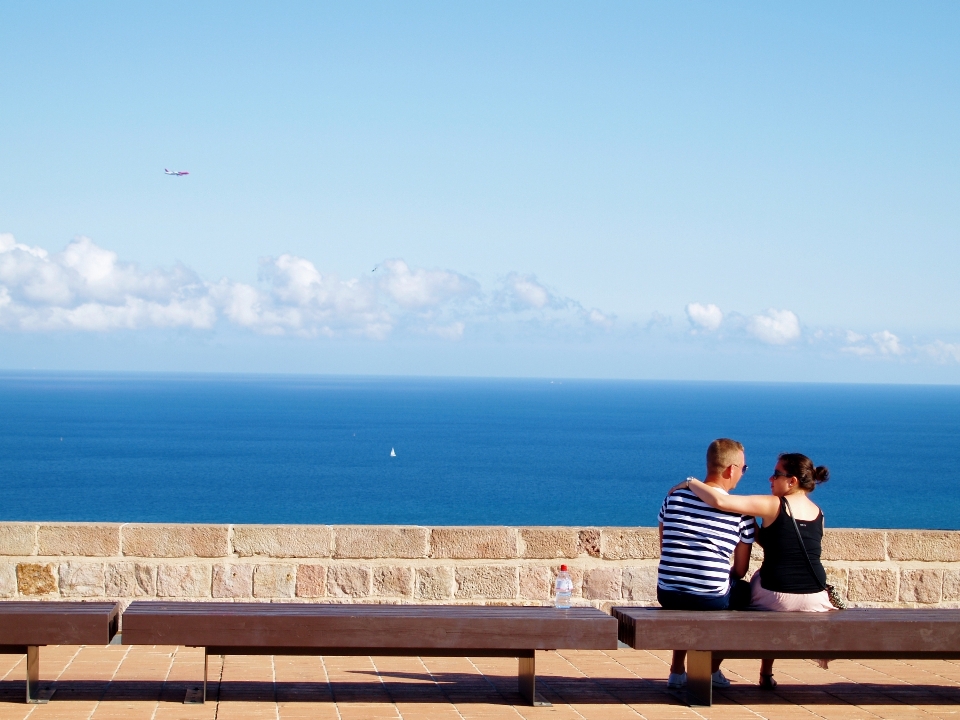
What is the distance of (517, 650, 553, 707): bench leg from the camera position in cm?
489

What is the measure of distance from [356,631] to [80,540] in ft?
7.66

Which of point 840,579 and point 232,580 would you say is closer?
point 232,580

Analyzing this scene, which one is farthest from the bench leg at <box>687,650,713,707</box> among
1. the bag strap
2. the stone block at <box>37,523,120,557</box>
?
the stone block at <box>37,523,120,557</box>

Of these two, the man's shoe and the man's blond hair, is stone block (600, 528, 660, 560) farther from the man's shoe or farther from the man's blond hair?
the man's blond hair

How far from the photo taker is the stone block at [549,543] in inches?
258

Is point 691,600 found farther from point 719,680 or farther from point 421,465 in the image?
point 421,465

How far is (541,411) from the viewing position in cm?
15012

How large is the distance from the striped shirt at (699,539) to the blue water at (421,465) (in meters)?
44.1

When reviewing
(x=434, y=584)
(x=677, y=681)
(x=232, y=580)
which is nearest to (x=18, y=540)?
(x=232, y=580)

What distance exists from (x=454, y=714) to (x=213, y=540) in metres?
2.24

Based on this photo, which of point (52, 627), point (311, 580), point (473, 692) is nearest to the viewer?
point (52, 627)

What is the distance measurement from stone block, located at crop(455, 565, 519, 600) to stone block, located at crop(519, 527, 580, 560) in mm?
143

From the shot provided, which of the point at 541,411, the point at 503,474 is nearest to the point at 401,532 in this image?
the point at 503,474

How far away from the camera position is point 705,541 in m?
4.90
